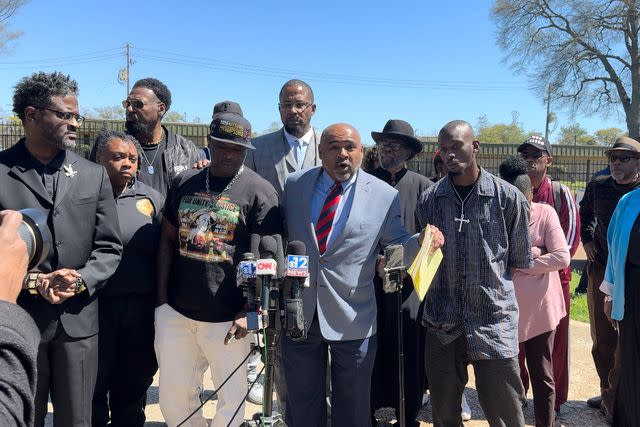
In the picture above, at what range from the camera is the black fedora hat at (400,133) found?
460cm

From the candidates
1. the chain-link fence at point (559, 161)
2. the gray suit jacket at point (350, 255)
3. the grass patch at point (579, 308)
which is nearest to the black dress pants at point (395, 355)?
the gray suit jacket at point (350, 255)

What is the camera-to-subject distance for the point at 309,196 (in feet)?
11.1

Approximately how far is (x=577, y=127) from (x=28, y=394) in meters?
92.5

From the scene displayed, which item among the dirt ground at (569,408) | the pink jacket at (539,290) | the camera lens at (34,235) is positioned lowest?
the dirt ground at (569,408)

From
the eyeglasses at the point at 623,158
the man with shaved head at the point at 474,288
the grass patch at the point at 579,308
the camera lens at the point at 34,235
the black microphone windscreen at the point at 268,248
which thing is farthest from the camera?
the grass patch at the point at 579,308

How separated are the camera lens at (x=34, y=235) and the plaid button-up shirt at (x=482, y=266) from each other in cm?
245

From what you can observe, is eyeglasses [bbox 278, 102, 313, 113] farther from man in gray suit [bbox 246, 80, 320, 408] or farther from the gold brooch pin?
the gold brooch pin

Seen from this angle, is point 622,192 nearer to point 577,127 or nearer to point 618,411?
point 618,411

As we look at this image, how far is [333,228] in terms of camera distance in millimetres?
3328

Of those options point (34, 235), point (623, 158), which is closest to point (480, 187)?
point (623, 158)

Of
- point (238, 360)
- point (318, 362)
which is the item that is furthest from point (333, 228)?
point (238, 360)

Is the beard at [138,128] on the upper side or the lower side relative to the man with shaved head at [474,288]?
upper

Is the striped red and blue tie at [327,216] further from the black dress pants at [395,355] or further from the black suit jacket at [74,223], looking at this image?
the black suit jacket at [74,223]

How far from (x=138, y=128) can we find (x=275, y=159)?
1203mm
